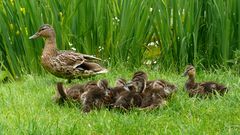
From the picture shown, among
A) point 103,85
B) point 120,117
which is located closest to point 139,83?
point 103,85

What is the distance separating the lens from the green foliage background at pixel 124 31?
8242 mm

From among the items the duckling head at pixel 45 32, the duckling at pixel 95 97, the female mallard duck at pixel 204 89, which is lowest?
the female mallard duck at pixel 204 89

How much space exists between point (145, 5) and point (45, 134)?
3982 millimetres

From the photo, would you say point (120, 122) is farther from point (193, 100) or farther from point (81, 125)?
point (193, 100)

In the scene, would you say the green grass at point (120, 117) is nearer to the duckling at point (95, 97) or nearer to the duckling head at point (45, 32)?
the duckling at point (95, 97)

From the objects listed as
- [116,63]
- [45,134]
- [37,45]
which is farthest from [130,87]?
[37,45]

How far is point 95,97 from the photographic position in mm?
5953

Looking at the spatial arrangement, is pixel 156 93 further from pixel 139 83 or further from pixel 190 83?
pixel 190 83

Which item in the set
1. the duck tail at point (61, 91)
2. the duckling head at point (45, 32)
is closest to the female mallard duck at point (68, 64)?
the duckling head at point (45, 32)

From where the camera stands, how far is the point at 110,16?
8602 millimetres

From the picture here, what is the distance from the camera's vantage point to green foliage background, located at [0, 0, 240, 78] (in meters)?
8.24

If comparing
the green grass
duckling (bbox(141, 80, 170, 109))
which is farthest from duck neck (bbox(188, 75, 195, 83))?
duckling (bbox(141, 80, 170, 109))

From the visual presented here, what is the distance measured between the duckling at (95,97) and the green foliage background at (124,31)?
2387mm

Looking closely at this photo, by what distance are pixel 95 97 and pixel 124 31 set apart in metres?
2.69
